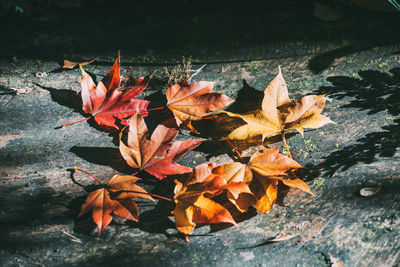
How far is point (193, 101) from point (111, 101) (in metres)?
0.37

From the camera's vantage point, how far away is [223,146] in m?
1.47

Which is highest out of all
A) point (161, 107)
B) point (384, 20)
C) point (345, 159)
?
point (384, 20)

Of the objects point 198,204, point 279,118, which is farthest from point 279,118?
point 198,204

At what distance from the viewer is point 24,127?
61.9 inches

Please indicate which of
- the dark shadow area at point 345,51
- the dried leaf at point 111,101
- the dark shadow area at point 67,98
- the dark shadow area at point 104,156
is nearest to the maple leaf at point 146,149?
the dark shadow area at point 104,156

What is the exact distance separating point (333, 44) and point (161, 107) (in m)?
0.99

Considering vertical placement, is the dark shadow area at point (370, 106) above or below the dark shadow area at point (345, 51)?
below

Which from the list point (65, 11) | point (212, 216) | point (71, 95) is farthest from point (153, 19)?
point (212, 216)

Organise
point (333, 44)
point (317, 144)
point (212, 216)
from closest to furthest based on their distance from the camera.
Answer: point (212, 216) < point (317, 144) < point (333, 44)

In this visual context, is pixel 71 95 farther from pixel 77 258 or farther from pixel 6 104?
pixel 77 258

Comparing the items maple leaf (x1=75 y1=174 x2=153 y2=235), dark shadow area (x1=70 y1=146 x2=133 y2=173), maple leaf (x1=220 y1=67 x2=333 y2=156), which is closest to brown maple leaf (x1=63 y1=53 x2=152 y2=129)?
dark shadow area (x1=70 y1=146 x2=133 y2=173)

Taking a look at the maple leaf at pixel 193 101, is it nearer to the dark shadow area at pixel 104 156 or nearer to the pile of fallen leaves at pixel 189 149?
the pile of fallen leaves at pixel 189 149

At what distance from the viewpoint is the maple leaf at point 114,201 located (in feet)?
3.75

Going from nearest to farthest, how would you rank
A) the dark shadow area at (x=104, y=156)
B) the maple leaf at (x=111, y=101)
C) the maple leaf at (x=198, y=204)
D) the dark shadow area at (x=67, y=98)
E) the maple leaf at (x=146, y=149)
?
the maple leaf at (x=198, y=204) → the maple leaf at (x=146, y=149) → the dark shadow area at (x=104, y=156) → the maple leaf at (x=111, y=101) → the dark shadow area at (x=67, y=98)
